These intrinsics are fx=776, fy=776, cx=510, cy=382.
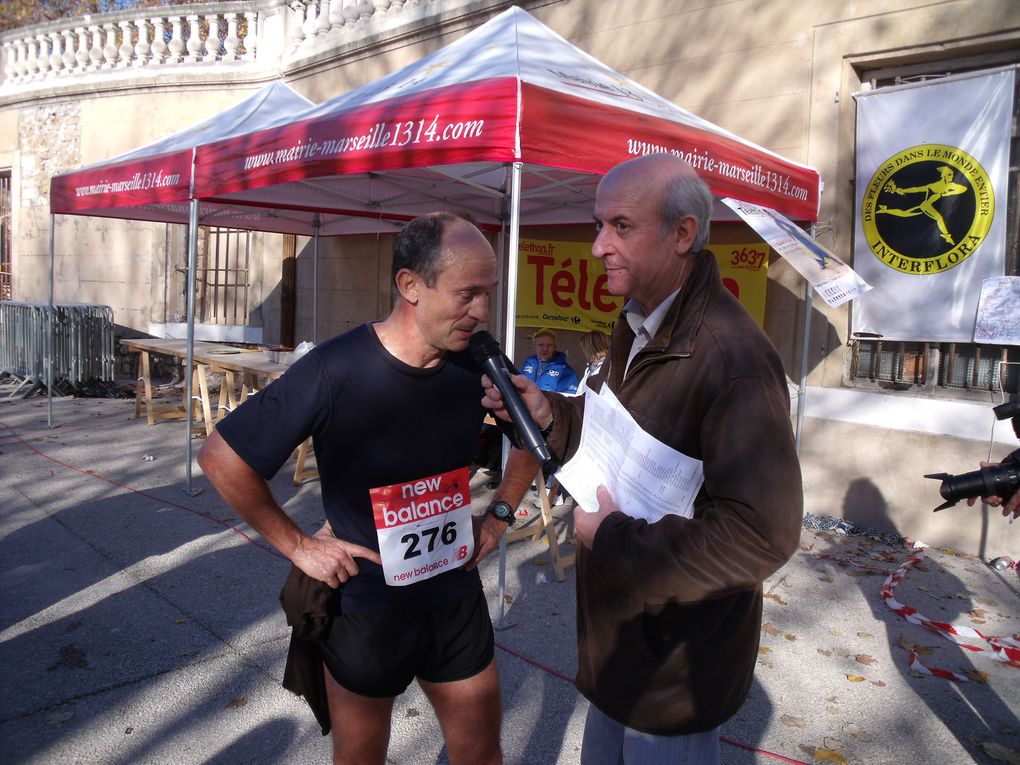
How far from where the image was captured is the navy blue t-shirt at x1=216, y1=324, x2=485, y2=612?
1.89 m

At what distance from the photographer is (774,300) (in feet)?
21.9

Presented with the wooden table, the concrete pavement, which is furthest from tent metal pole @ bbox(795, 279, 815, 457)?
the wooden table

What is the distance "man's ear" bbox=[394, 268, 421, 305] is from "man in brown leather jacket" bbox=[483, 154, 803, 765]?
51 centimetres

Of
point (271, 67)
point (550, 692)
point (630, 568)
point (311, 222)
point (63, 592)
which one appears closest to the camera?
point (630, 568)

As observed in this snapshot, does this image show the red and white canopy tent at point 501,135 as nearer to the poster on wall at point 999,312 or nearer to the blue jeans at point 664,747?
the poster on wall at point 999,312

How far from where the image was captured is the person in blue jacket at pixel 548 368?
6.51 m

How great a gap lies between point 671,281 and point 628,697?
0.89m

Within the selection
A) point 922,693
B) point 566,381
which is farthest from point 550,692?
point 566,381

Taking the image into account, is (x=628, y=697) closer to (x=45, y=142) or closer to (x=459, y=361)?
(x=459, y=361)

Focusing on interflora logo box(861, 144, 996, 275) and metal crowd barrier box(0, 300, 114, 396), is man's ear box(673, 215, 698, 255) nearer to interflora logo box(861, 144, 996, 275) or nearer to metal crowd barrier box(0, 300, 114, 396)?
interflora logo box(861, 144, 996, 275)

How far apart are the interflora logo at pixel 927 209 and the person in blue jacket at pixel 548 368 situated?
2601mm

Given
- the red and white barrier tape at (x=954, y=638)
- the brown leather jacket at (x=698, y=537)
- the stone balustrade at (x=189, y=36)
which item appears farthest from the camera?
the stone balustrade at (x=189, y=36)

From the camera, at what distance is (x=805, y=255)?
16.8 ft

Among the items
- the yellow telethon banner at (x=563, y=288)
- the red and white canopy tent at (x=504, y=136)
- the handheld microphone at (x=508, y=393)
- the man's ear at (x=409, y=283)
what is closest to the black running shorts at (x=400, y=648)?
the handheld microphone at (x=508, y=393)
